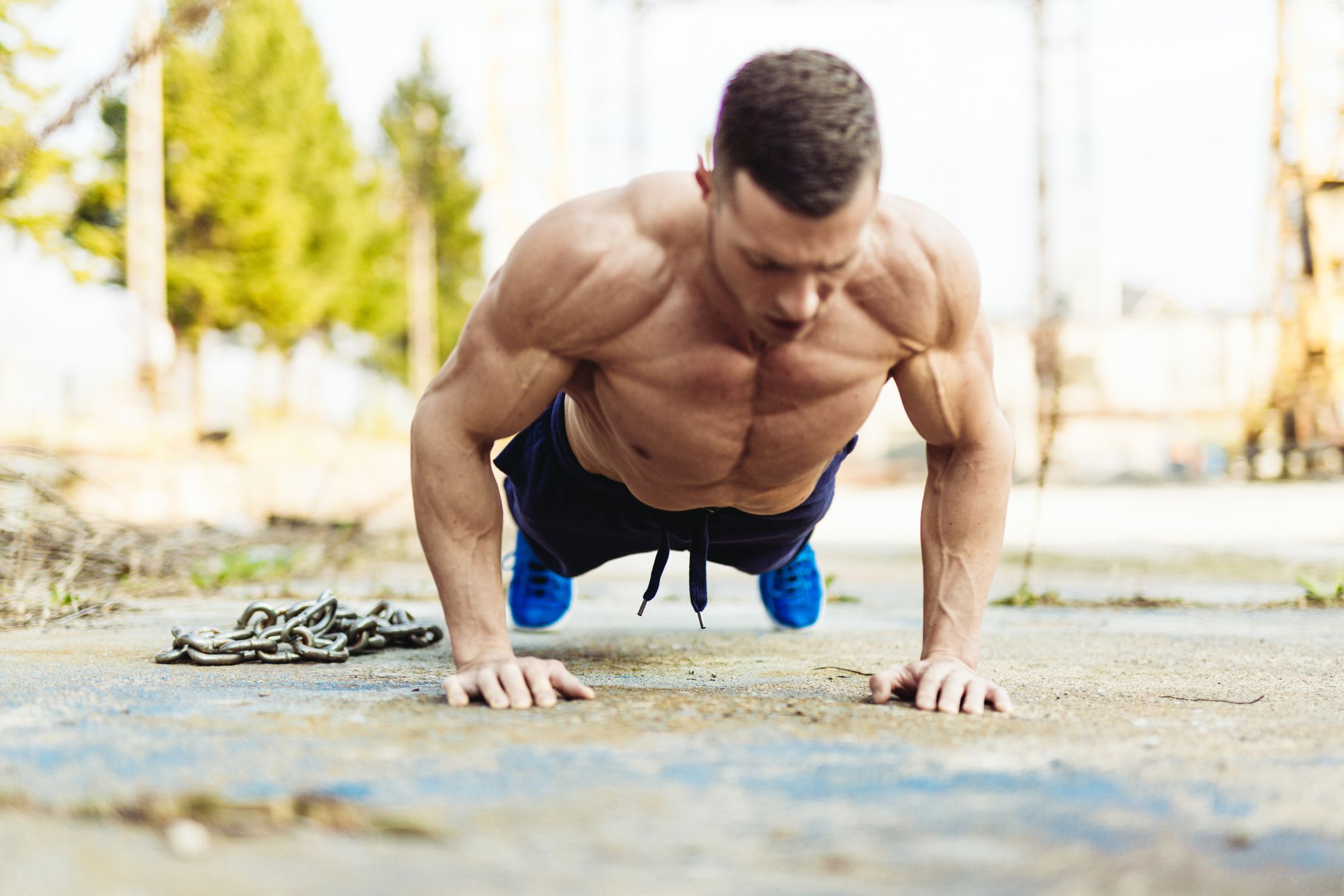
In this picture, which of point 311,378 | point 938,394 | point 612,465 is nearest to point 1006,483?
point 938,394

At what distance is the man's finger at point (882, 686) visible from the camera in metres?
1.90

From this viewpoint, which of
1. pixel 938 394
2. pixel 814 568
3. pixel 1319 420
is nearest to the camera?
pixel 938 394

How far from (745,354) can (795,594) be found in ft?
4.86

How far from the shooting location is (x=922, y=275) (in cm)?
191

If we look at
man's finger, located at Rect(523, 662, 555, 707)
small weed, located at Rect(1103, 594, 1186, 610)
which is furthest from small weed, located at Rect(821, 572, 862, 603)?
man's finger, located at Rect(523, 662, 555, 707)

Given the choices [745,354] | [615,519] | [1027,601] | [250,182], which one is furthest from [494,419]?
[250,182]

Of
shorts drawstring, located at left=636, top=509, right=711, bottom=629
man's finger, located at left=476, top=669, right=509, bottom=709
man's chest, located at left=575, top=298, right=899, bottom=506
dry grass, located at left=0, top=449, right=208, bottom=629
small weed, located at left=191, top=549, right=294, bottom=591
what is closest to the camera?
man's finger, located at left=476, top=669, right=509, bottom=709

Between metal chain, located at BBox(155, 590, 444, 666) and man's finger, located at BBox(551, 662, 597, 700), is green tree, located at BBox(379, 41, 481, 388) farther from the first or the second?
man's finger, located at BBox(551, 662, 597, 700)

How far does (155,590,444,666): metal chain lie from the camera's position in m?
2.37

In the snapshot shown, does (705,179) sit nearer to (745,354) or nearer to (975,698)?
(745,354)

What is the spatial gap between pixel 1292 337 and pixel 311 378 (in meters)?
19.5

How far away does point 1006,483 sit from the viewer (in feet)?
6.92

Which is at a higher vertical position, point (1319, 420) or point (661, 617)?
point (1319, 420)

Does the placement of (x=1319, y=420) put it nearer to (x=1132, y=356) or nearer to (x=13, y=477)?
(x=1132, y=356)
